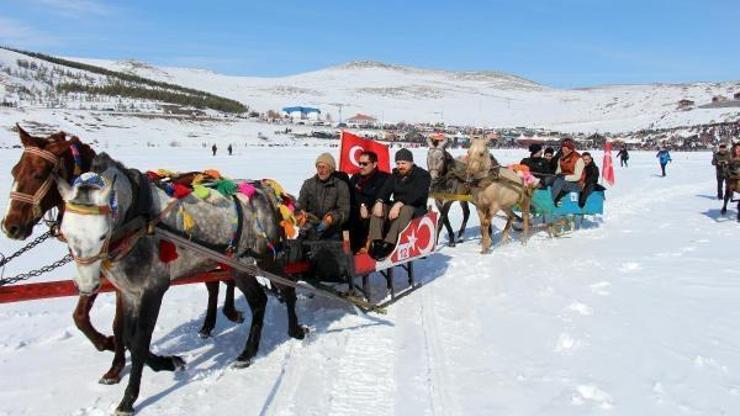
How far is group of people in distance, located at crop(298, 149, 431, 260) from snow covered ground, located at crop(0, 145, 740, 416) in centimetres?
88

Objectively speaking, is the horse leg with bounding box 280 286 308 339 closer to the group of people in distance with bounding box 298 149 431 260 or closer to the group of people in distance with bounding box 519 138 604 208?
the group of people in distance with bounding box 298 149 431 260

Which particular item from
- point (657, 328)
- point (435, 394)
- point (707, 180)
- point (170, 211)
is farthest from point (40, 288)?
point (707, 180)

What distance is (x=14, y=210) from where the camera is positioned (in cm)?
416

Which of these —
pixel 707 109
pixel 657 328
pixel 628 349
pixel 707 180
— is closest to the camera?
pixel 628 349

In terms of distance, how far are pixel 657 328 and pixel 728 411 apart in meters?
1.87

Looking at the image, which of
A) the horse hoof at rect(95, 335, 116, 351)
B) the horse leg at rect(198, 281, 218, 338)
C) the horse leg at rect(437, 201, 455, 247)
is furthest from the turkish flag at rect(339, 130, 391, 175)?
the horse hoof at rect(95, 335, 116, 351)

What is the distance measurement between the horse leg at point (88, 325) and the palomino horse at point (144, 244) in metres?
0.65

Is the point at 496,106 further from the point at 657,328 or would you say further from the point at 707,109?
the point at 657,328

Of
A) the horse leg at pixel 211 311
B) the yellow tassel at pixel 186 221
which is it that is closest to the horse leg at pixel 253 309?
the horse leg at pixel 211 311

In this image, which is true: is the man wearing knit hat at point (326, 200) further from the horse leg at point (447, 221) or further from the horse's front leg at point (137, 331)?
the horse leg at point (447, 221)

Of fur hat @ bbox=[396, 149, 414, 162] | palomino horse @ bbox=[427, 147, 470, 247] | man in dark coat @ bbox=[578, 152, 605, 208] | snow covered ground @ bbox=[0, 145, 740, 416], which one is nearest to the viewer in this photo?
snow covered ground @ bbox=[0, 145, 740, 416]

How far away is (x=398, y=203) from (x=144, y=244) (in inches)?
149

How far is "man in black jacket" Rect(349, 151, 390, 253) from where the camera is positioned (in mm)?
7965

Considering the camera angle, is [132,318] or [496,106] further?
[496,106]
